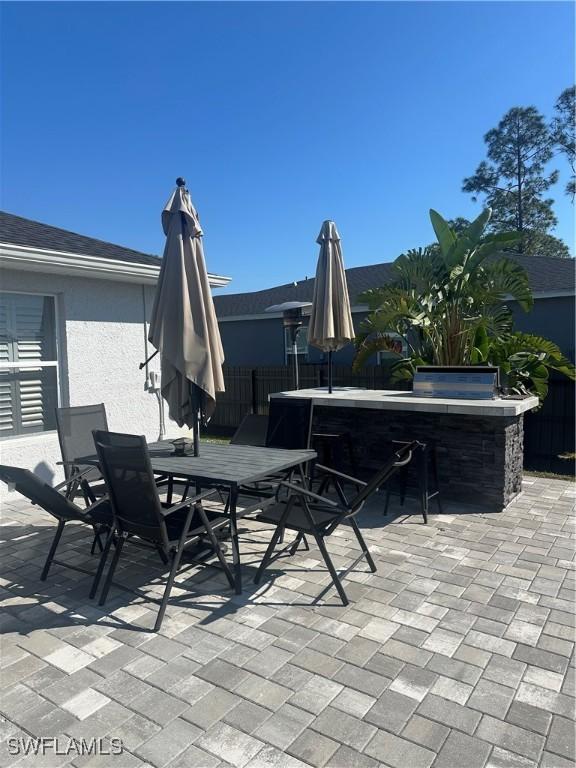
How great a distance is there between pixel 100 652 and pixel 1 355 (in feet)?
14.9

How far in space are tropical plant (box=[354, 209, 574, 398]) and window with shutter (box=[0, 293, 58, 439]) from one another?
5.13 meters

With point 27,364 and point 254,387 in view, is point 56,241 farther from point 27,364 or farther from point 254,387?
point 254,387

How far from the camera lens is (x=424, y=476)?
5.64m

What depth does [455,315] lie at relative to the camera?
28.4ft

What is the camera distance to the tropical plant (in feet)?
28.0

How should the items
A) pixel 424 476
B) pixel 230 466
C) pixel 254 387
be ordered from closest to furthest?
1. pixel 230 466
2. pixel 424 476
3. pixel 254 387

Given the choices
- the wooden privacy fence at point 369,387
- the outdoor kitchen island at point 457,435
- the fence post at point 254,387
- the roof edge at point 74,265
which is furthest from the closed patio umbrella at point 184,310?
the fence post at point 254,387

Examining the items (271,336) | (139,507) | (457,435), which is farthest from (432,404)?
(271,336)

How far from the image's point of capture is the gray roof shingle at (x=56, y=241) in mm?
6561

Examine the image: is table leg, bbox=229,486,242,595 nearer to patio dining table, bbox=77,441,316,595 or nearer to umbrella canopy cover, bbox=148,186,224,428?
patio dining table, bbox=77,441,316,595

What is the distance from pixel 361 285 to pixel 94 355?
37.0 ft

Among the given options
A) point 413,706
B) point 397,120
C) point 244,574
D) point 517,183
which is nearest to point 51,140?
point 397,120

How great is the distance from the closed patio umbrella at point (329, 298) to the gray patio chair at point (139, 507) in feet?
13.3

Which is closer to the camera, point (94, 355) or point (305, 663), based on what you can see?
point (305, 663)
